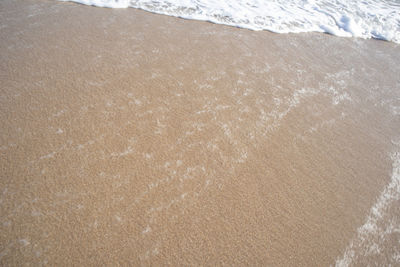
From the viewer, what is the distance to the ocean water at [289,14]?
3.31m

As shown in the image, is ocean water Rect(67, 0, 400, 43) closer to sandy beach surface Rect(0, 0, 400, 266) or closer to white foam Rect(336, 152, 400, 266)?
sandy beach surface Rect(0, 0, 400, 266)

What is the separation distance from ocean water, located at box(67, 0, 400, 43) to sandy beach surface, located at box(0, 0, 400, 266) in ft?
2.98

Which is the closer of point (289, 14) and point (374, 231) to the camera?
point (374, 231)

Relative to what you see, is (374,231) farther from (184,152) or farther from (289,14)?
(289,14)

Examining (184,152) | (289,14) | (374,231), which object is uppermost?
(289,14)

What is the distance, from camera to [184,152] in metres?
1.59

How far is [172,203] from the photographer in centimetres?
133

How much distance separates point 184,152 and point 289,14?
3.57 metres

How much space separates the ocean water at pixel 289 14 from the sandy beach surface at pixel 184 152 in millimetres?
907

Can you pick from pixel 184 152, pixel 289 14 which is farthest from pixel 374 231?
pixel 289 14

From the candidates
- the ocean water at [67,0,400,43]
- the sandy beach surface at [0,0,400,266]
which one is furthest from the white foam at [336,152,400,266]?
the ocean water at [67,0,400,43]

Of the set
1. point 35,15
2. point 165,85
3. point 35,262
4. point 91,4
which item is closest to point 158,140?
point 165,85

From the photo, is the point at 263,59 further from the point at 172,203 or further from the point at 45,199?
the point at 45,199

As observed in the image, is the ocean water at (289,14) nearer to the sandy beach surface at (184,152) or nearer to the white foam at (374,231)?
the sandy beach surface at (184,152)
